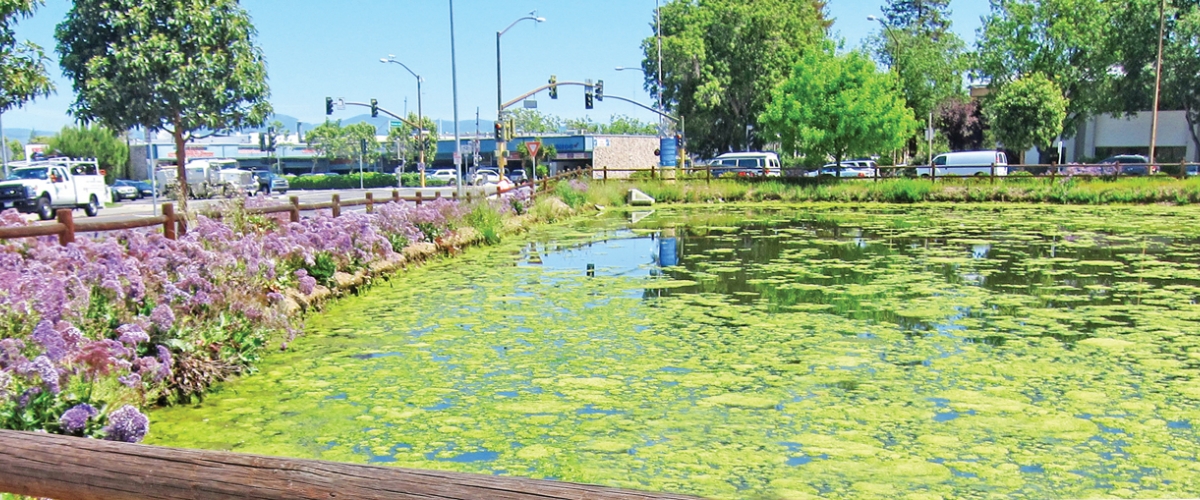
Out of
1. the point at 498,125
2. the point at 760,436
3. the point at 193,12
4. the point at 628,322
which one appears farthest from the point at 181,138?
the point at 760,436

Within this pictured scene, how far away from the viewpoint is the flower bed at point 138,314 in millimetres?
5074

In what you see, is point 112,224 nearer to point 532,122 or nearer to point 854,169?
point 854,169

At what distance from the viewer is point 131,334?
6.11 meters

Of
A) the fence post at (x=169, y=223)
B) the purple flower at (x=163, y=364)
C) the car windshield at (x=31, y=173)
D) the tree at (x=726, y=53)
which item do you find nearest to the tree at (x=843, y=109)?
the tree at (x=726, y=53)

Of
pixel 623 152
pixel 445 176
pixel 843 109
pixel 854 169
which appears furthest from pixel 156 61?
pixel 623 152

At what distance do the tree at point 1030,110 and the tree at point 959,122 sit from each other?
411 inches

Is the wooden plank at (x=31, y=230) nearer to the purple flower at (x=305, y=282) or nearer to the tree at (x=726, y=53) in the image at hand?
the purple flower at (x=305, y=282)

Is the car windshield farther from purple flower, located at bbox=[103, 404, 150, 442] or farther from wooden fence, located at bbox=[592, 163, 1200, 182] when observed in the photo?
purple flower, located at bbox=[103, 404, 150, 442]

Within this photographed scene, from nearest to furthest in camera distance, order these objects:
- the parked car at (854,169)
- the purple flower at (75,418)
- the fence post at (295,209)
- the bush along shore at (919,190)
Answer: the purple flower at (75,418) → the fence post at (295,209) → the bush along shore at (919,190) → the parked car at (854,169)

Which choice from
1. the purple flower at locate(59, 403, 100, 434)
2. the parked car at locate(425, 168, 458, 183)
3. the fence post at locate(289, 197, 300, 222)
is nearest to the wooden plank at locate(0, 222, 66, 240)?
the purple flower at locate(59, 403, 100, 434)

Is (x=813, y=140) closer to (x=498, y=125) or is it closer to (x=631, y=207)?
(x=631, y=207)

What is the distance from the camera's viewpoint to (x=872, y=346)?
330 inches

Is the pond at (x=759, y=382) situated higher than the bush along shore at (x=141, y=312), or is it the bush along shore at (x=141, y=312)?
the bush along shore at (x=141, y=312)

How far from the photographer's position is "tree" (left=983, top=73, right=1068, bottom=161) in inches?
1784
